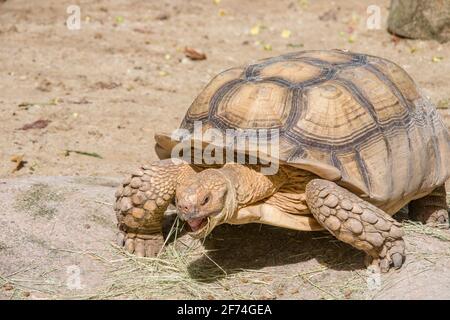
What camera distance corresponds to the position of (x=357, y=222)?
11.6 ft

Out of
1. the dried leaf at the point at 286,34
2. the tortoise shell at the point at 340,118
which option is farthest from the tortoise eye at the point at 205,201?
the dried leaf at the point at 286,34

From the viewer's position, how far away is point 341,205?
3.55 metres

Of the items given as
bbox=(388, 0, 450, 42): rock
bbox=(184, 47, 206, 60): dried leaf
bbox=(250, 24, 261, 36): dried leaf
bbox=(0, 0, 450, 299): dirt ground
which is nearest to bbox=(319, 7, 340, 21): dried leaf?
bbox=(0, 0, 450, 299): dirt ground

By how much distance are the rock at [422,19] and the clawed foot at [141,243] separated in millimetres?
5406

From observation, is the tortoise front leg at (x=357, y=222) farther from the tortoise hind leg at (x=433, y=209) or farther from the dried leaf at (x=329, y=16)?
the dried leaf at (x=329, y=16)

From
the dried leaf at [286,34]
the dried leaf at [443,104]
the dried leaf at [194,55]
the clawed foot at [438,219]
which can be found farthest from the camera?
the dried leaf at [286,34]

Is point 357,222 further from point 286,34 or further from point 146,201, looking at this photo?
point 286,34

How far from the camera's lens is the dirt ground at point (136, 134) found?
3.74 metres

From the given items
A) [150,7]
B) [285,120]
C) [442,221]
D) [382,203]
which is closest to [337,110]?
[285,120]

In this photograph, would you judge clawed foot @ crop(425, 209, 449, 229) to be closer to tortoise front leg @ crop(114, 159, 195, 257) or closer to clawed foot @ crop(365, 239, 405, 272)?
clawed foot @ crop(365, 239, 405, 272)

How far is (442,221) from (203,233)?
173 centimetres

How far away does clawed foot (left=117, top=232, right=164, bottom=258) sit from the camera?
4.11m

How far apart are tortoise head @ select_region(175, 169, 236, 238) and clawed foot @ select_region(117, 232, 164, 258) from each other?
70 centimetres

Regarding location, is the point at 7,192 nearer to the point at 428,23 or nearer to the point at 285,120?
the point at 285,120
